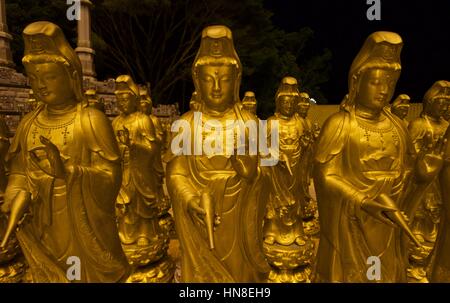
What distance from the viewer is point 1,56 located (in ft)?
38.7

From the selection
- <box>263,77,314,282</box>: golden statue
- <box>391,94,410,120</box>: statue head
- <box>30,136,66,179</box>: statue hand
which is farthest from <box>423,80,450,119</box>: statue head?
<box>30,136,66,179</box>: statue hand

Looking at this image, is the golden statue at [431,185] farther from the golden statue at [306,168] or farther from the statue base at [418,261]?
the golden statue at [306,168]

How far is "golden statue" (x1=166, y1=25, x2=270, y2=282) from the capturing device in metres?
2.22

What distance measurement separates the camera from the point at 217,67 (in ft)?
7.19

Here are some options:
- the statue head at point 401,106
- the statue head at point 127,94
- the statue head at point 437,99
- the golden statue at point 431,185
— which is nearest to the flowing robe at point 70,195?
the statue head at point 127,94

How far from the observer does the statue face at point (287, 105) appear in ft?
12.7

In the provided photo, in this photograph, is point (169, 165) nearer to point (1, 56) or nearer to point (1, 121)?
point (1, 121)

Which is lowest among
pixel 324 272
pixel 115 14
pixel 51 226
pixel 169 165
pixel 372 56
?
pixel 324 272

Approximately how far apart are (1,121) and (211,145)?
2.02 meters

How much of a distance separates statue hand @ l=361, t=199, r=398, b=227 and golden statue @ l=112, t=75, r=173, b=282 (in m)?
2.34

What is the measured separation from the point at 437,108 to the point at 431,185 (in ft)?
2.51

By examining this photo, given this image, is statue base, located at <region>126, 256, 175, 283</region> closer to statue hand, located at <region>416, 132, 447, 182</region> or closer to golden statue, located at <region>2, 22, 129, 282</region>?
golden statue, located at <region>2, 22, 129, 282</region>

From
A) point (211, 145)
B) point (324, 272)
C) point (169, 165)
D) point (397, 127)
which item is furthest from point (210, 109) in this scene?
point (324, 272)

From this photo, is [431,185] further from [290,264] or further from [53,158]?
[53,158]
